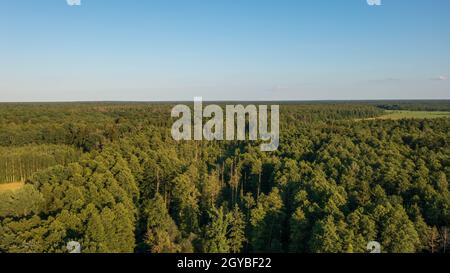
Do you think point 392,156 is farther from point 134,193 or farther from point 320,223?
point 134,193

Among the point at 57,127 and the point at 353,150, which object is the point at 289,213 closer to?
the point at 353,150

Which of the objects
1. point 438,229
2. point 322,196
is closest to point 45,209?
point 322,196

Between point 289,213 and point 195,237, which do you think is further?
point 289,213
